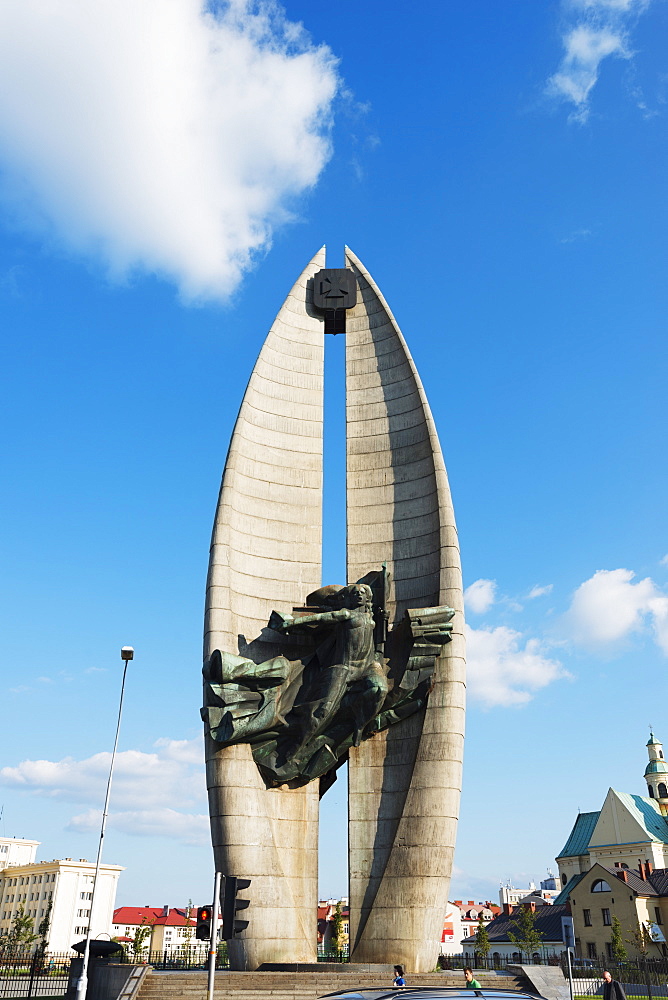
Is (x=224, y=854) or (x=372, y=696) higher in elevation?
(x=372, y=696)

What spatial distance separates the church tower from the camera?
74.0 metres

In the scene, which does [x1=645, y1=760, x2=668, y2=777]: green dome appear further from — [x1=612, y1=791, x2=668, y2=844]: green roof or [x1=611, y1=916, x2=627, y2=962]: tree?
[x1=611, y1=916, x2=627, y2=962]: tree

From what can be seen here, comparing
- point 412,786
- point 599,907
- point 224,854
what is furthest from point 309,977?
point 599,907

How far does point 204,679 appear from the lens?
19.7 m

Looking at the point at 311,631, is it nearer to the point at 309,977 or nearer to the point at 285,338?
the point at 309,977

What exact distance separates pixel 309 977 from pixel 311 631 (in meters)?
7.08

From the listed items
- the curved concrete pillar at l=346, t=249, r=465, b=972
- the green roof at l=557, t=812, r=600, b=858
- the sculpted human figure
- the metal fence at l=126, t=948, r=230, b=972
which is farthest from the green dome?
the sculpted human figure

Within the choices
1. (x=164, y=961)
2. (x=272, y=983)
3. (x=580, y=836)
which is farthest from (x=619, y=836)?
(x=272, y=983)

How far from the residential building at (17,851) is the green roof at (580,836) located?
64830 mm

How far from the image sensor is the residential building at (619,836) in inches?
2440

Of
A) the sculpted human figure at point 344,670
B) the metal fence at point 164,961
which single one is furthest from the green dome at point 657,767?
the sculpted human figure at point 344,670

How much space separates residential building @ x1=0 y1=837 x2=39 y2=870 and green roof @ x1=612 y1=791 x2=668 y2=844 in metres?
71.8

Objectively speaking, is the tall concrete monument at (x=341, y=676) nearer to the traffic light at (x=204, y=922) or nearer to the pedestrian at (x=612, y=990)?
the pedestrian at (x=612, y=990)

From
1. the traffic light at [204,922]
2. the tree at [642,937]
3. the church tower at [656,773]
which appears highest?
the church tower at [656,773]
